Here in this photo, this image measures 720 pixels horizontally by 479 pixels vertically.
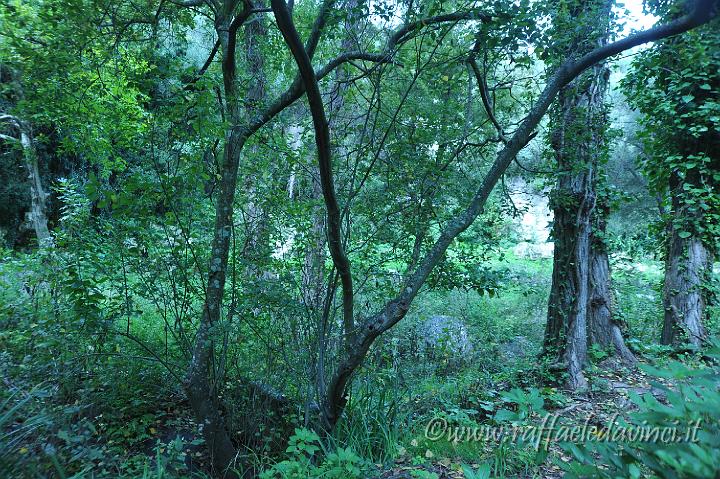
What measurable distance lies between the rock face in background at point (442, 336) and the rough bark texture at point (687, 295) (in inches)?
117

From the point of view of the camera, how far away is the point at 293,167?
489 cm

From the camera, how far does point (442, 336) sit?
23.0 ft

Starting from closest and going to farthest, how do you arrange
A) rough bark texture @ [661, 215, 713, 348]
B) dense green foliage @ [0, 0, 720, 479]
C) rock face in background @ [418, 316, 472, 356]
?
dense green foliage @ [0, 0, 720, 479] → rough bark texture @ [661, 215, 713, 348] → rock face in background @ [418, 316, 472, 356]

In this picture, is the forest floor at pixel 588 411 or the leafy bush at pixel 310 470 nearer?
the leafy bush at pixel 310 470

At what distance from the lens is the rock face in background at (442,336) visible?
23.0 ft

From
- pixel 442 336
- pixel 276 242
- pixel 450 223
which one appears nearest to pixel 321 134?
pixel 450 223

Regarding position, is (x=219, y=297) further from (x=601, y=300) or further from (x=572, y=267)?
(x=601, y=300)

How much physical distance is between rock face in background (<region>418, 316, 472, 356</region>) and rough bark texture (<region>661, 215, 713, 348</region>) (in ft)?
9.73

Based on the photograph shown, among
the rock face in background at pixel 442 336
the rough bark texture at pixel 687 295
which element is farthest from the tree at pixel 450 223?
the rough bark texture at pixel 687 295

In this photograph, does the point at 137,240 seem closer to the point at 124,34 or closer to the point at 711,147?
the point at 124,34

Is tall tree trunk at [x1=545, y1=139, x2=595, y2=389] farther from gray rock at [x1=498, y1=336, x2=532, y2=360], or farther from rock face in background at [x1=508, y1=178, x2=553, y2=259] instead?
gray rock at [x1=498, y1=336, x2=532, y2=360]

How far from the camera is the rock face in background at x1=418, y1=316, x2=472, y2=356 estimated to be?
23.0 feet

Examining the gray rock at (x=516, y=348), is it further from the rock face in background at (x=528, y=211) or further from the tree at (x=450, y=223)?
the tree at (x=450, y=223)

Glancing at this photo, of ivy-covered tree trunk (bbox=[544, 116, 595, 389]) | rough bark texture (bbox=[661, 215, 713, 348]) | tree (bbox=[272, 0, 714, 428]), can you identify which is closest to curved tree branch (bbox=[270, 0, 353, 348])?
tree (bbox=[272, 0, 714, 428])
